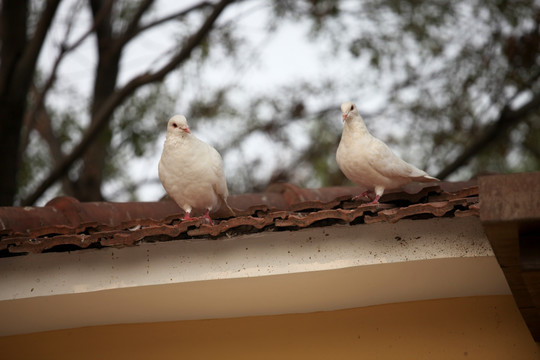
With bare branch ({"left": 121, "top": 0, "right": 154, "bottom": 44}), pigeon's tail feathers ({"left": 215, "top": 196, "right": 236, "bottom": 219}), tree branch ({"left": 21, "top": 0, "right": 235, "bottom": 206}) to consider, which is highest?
bare branch ({"left": 121, "top": 0, "right": 154, "bottom": 44})

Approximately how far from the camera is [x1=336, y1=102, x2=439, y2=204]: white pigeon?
4.33 m

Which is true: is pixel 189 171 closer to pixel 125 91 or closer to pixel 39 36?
pixel 39 36

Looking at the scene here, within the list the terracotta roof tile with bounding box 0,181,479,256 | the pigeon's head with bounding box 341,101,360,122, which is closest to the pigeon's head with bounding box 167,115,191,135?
the terracotta roof tile with bounding box 0,181,479,256

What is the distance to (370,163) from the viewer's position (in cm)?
433

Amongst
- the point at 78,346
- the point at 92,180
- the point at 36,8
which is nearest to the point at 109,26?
the point at 36,8

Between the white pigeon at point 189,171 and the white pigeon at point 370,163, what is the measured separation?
0.71m

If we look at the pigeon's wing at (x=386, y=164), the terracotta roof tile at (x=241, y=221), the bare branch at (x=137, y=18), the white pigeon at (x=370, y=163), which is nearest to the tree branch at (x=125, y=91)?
the bare branch at (x=137, y=18)

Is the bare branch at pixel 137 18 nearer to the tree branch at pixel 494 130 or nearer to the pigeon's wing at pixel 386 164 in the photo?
the tree branch at pixel 494 130

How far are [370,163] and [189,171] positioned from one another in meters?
0.99

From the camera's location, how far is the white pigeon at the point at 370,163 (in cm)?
433

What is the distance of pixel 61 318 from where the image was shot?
426 cm

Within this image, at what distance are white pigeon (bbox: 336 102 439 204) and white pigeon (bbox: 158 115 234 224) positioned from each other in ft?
2.33

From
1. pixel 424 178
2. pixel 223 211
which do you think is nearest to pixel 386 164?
pixel 424 178

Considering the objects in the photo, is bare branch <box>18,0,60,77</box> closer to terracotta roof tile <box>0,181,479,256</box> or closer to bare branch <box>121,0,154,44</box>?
bare branch <box>121,0,154,44</box>
